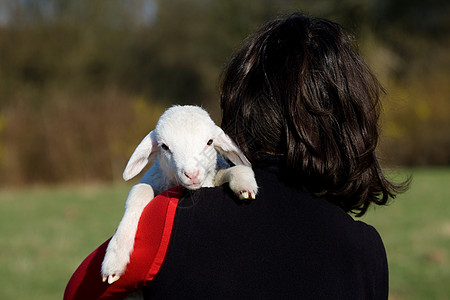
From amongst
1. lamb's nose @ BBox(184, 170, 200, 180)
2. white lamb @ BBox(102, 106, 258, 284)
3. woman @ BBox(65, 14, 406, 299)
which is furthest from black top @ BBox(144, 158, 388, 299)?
lamb's nose @ BBox(184, 170, 200, 180)

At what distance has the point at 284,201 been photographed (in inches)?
59.6

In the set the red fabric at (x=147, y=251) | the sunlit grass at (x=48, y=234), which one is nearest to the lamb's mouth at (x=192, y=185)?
the red fabric at (x=147, y=251)

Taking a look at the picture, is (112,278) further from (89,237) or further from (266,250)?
(89,237)

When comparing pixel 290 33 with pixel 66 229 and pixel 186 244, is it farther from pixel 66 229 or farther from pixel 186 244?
pixel 66 229

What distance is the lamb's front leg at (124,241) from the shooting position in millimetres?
1503

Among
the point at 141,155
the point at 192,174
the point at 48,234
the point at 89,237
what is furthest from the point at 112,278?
the point at 48,234

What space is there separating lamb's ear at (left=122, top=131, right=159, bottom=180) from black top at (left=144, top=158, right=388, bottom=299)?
28.3 inches

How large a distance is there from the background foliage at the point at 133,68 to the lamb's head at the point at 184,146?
1133 centimetres

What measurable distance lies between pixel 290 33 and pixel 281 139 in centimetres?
34

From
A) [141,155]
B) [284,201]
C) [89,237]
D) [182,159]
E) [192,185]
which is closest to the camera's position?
[284,201]

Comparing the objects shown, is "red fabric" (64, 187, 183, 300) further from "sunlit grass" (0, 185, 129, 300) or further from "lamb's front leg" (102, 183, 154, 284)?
"sunlit grass" (0, 185, 129, 300)

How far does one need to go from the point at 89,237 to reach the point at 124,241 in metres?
7.26

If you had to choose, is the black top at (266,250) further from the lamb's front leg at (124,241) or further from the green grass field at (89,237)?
the green grass field at (89,237)

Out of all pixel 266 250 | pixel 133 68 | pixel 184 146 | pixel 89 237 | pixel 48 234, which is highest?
pixel 133 68
